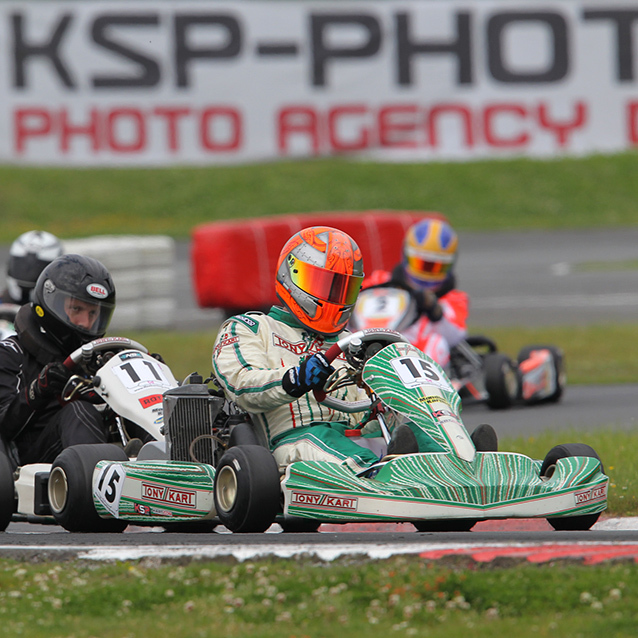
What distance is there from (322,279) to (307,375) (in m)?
0.68

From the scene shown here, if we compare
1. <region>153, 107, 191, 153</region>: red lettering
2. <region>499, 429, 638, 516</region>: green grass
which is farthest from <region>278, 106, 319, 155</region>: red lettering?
<region>499, 429, 638, 516</region>: green grass

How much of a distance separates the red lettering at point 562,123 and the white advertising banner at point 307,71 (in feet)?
0.11

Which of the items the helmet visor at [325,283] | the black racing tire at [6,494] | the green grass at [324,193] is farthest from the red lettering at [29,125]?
the helmet visor at [325,283]

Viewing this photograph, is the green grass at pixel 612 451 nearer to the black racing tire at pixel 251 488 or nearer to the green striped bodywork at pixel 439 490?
the green striped bodywork at pixel 439 490

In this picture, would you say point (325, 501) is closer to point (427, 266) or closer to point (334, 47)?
point (427, 266)

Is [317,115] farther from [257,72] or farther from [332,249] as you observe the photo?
[332,249]

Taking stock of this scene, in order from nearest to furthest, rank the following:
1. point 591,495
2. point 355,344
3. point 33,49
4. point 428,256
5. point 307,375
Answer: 1. point 591,495
2. point 307,375
3. point 355,344
4. point 428,256
5. point 33,49

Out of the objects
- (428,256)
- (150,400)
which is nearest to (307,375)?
(150,400)

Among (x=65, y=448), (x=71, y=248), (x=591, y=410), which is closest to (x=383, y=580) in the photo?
(x=65, y=448)

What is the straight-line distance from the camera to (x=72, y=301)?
24.0 ft

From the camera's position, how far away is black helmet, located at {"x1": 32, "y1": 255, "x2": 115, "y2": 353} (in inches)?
287

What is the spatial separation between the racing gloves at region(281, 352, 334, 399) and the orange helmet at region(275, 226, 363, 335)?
541 millimetres

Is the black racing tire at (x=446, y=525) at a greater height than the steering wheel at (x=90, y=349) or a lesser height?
lesser

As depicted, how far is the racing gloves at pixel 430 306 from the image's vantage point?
11.2 meters
